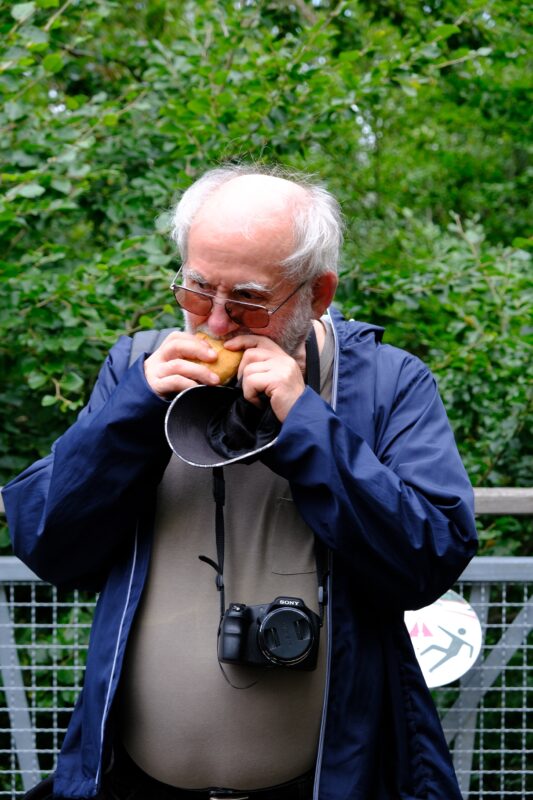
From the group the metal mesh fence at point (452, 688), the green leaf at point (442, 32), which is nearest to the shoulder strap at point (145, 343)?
the metal mesh fence at point (452, 688)

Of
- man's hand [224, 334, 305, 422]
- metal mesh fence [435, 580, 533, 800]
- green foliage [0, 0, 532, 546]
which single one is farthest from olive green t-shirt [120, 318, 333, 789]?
green foliage [0, 0, 532, 546]

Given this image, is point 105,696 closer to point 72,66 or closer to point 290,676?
point 290,676

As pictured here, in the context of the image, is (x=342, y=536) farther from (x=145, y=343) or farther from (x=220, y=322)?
(x=145, y=343)

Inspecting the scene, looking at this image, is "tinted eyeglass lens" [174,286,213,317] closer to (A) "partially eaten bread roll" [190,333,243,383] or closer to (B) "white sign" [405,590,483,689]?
(A) "partially eaten bread roll" [190,333,243,383]

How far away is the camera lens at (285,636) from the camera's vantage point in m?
1.90

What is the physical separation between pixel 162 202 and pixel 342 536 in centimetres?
233

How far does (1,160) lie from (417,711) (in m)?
2.51

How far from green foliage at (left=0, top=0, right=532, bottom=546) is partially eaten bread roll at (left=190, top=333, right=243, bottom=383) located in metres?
1.27

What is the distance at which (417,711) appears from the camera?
2.01 m

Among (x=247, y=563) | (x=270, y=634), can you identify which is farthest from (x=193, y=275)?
(x=270, y=634)

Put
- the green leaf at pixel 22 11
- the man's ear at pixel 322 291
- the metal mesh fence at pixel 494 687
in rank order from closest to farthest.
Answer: the man's ear at pixel 322 291 → the metal mesh fence at pixel 494 687 → the green leaf at pixel 22 11

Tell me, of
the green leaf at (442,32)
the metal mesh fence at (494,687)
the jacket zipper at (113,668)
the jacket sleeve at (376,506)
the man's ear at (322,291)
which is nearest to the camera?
the jacket sleeve at (376,506)

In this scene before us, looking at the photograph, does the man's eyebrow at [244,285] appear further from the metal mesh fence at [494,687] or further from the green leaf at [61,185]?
the green leaf at [61,185]

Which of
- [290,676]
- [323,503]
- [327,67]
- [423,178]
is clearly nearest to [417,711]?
[290,676]
